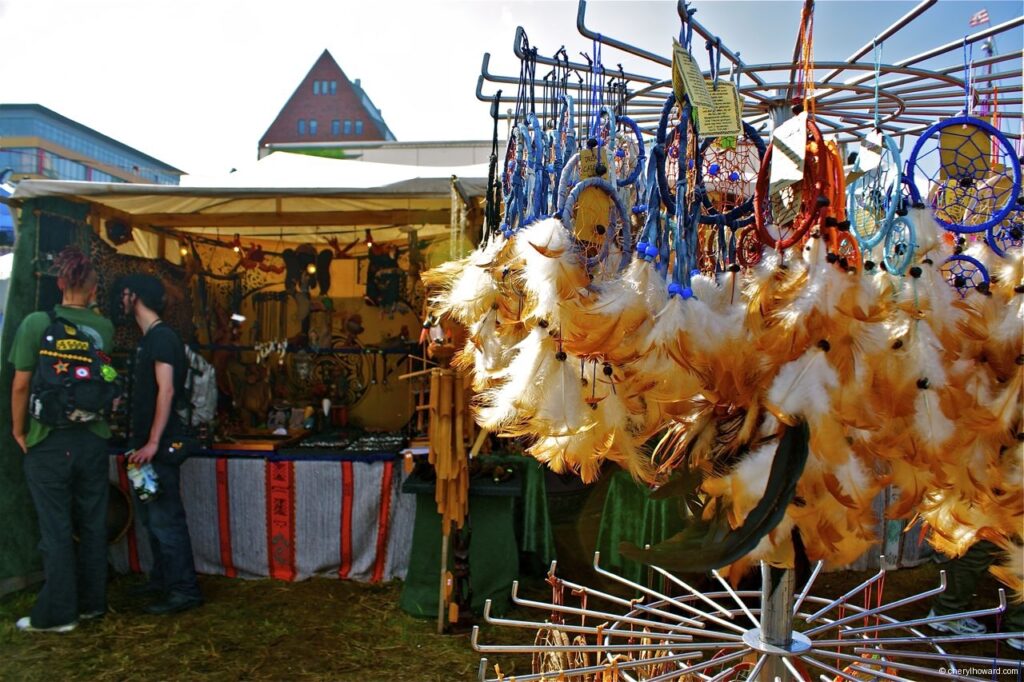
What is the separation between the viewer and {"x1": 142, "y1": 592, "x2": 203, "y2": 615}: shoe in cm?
360

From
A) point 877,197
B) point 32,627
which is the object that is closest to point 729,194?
point 877,197

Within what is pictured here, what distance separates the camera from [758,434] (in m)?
1.04

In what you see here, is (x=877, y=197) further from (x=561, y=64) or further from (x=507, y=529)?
(x=507, y=529)

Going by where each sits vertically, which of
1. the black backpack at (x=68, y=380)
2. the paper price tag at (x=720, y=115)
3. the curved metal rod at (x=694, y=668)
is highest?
the paper price tag at (x=720, y=115)

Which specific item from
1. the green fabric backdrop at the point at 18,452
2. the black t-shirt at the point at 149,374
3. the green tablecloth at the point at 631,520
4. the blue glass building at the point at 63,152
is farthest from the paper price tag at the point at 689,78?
the blue glass building at the point at 63,152

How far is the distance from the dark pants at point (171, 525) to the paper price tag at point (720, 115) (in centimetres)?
346

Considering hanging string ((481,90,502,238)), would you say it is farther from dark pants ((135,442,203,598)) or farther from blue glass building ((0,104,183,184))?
blue glass building ((0,104,183,184))

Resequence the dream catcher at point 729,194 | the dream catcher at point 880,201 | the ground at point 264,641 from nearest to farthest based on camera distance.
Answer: the dream catcher at point 880,201, the dream catcher at point 729,194, the ground at point 264,641

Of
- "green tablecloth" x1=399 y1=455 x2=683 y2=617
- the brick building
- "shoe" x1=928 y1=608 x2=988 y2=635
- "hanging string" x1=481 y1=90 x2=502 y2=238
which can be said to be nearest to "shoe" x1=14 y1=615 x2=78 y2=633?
"green tablecloth" x1=399 y1=455 x2=683 y2=617

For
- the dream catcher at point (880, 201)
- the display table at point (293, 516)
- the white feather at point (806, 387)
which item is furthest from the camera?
the display table at point (293, 516)

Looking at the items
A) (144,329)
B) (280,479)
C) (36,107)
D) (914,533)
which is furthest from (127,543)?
(914,533)

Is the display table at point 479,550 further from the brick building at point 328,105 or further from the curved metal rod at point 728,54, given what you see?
the brick building at point 328,105

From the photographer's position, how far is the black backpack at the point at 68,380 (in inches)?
129

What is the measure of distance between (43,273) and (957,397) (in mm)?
4384
